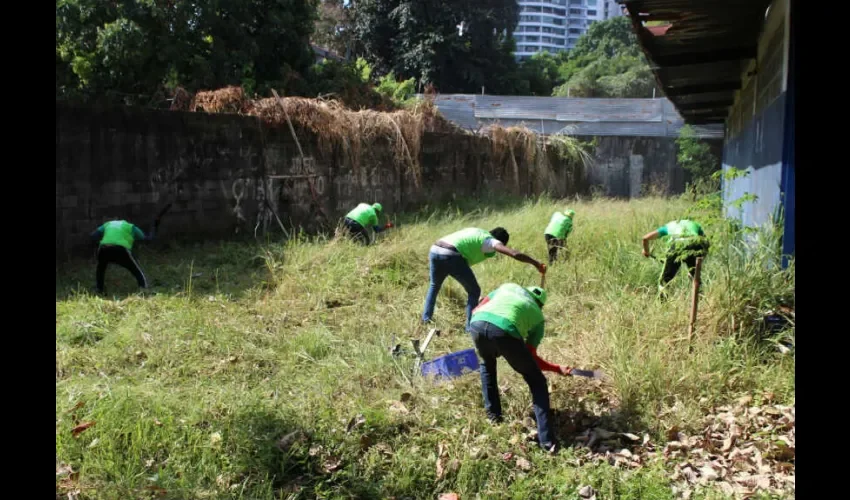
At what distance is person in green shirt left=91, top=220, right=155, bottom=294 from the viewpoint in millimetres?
7836

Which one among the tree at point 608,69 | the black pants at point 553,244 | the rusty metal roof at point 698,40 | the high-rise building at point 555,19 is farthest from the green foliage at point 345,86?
the high-rise building at point 555,19

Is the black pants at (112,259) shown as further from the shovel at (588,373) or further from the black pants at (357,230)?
the shovel at (588,373)

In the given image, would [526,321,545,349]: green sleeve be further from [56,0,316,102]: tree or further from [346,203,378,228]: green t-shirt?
[56,0,316,102]: tree

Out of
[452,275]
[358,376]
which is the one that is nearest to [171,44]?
[452,275]

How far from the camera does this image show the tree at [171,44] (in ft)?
51.0

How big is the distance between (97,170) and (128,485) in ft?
22.8

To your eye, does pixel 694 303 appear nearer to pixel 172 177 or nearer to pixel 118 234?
pixel 118 234

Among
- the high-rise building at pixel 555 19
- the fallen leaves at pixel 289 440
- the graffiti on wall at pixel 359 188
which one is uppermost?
the high-rise building at pixel 555 19

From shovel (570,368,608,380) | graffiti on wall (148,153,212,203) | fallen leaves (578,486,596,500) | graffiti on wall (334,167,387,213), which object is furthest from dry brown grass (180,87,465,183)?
fallen leaves (578,486,596,500)

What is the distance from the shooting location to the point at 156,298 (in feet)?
24.6

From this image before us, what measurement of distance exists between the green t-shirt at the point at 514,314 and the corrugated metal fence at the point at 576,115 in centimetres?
1894
